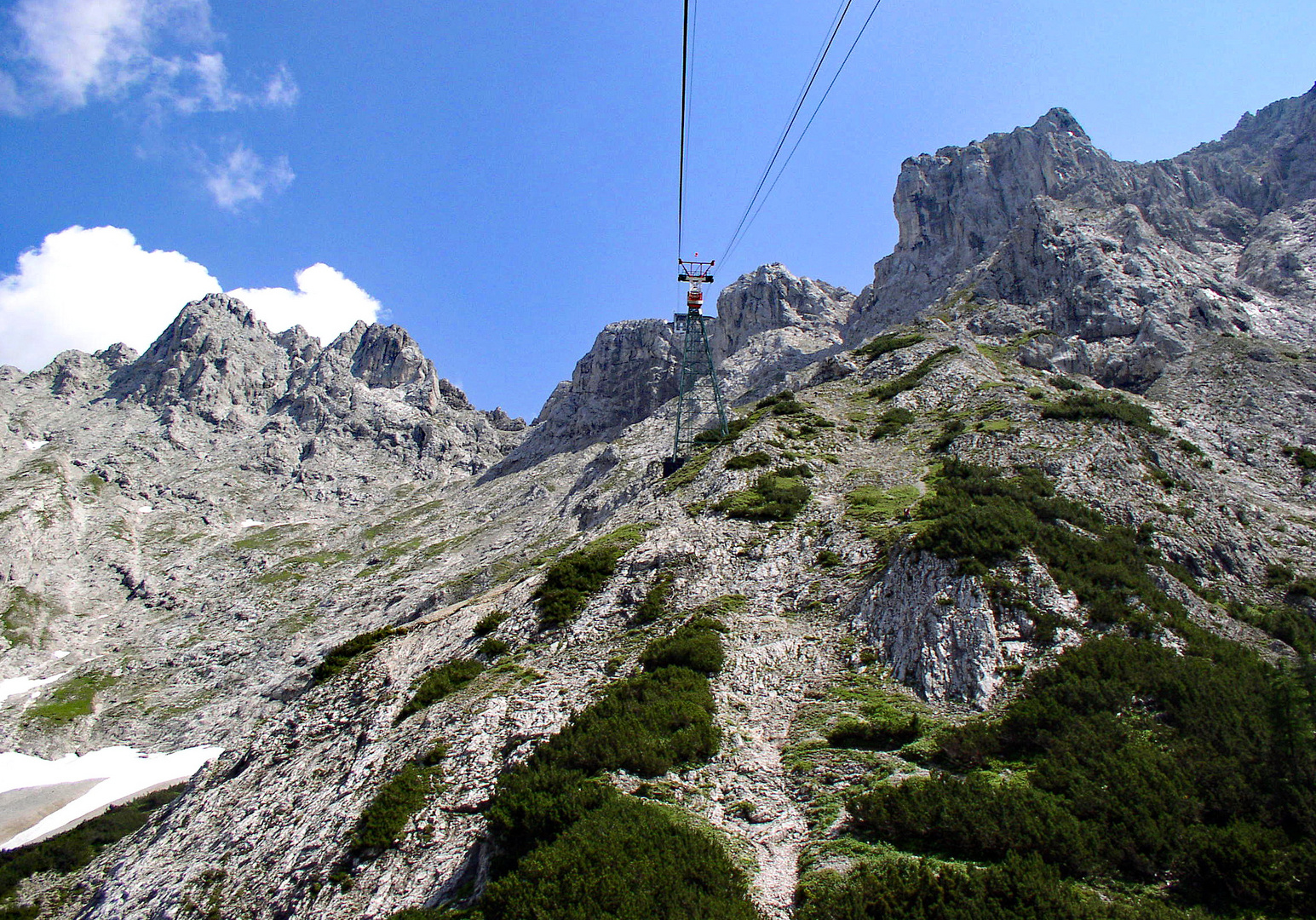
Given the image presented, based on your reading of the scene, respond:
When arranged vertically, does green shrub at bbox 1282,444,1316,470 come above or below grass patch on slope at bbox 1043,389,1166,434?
below

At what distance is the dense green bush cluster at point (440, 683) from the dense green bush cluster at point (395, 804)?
147 inches

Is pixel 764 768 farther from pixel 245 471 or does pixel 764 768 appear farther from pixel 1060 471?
pixel 245 471

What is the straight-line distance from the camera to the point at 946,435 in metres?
43.0

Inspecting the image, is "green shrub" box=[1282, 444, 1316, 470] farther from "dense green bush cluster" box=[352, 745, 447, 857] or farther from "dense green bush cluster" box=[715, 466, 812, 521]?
"dense green bush cluster" box=[352, 745, 447, 857]

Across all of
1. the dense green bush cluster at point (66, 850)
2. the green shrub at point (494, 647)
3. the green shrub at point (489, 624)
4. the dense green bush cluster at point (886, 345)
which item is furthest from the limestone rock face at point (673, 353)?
the dense green bush cluster at point (66, 850)

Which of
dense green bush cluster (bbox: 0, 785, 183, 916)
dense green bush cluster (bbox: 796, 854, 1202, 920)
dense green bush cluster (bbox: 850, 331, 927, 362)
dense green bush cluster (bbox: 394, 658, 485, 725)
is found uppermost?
dense green bush cluster (bbox: 850, 331, 927, 362)

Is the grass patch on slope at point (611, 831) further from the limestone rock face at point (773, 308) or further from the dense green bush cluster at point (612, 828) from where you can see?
the limestone rock face at point (773, 308)

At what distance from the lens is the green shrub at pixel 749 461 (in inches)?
1516

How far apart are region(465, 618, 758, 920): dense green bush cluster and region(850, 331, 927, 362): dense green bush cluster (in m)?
65.2

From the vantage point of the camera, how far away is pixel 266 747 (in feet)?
66.9

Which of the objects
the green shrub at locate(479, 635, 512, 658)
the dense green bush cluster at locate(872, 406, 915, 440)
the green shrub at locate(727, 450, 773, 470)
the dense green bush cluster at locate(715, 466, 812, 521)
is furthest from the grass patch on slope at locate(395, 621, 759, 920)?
the dense green bush cluster at locate(872, 406, 915, 440)

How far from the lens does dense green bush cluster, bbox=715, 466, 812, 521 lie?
31.2 m

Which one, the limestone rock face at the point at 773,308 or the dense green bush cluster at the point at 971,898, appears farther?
the limestone rock face at the point at 773,308

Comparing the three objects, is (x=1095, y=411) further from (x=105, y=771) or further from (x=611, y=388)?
(x=611, y=388)
